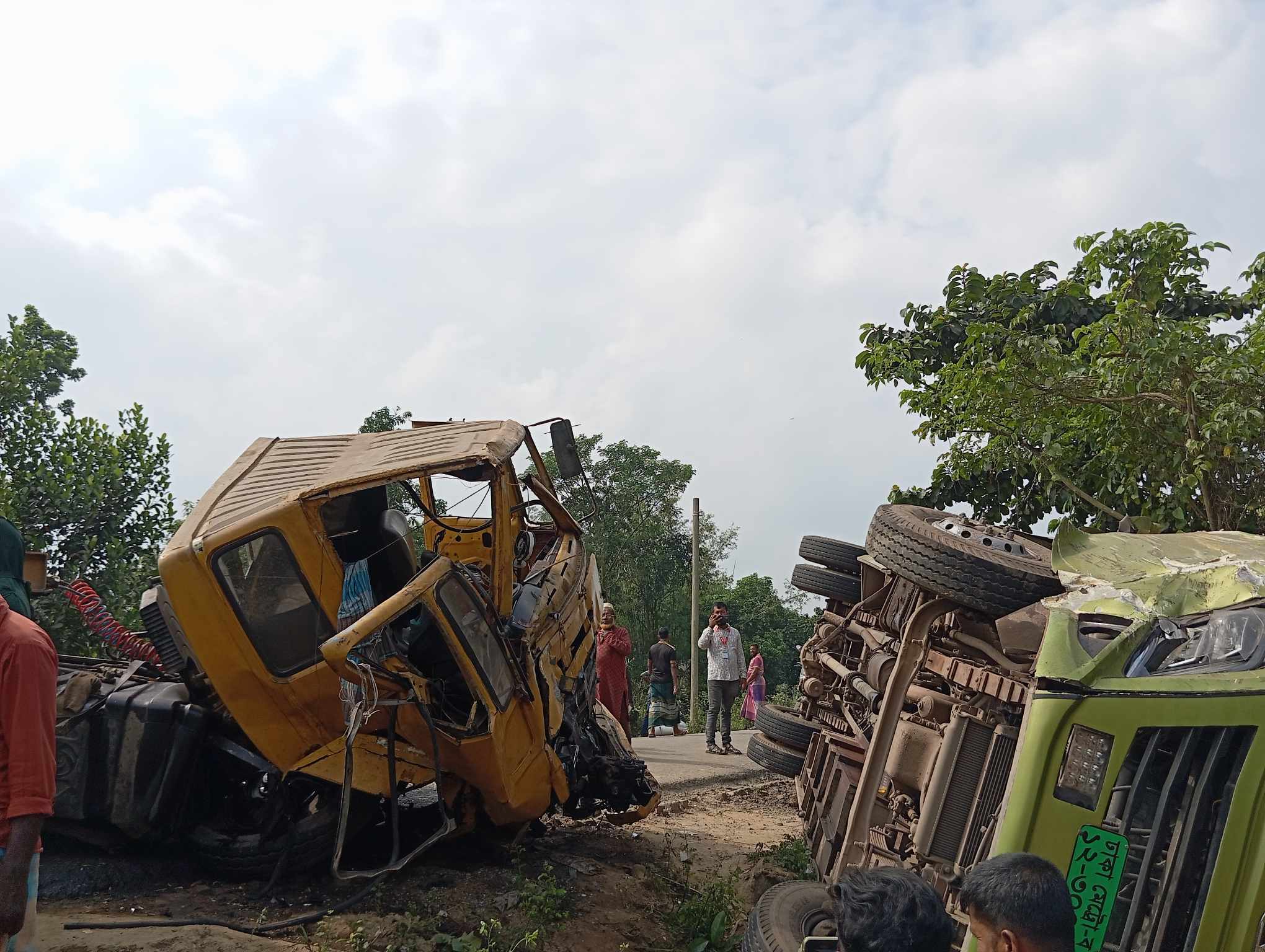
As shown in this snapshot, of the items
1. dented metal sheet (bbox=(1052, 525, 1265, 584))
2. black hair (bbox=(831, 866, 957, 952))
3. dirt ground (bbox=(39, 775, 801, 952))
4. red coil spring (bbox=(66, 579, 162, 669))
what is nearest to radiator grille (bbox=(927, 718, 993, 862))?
dented metal sheet (bbox=(1052, 525, 1265, 584))

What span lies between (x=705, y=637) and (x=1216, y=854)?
8501 millimetres

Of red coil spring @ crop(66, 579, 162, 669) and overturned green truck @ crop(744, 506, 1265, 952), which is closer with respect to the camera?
overturned green truck @ crop(744, 506, 1265, 952)

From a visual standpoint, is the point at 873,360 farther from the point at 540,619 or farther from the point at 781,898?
the point at 781,898

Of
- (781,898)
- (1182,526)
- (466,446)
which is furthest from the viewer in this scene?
(1182,526)

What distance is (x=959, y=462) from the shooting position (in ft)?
30.3

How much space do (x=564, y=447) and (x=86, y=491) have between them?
6.80 m

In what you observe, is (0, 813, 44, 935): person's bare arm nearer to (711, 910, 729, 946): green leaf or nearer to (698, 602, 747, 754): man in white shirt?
(711, 910, 729, 946): green leaf

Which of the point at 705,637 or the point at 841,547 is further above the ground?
the point at 841,547

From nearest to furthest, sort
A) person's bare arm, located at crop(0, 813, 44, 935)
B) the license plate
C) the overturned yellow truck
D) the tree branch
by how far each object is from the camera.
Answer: person's bare arm, located at crop(0, 813, 44, 935) → the license plate → the overturned yellow truck → the tree branch

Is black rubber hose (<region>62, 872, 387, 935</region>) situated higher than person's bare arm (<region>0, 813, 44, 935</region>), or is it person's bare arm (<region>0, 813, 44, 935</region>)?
person's bare arm (<region>0, 813, 44, 935</region>)

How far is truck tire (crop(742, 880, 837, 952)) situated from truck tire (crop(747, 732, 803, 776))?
1462 mm

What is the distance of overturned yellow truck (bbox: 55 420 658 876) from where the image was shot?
4.66m

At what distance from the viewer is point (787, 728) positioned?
5.73 meters

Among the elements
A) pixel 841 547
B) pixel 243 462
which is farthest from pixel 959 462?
pixel 243 462
